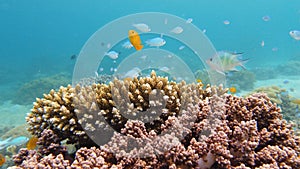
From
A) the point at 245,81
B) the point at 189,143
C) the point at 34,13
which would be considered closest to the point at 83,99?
the point at 189,143

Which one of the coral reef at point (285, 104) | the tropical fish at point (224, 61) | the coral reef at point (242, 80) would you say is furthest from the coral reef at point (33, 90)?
the coral reef at point (285, 104)

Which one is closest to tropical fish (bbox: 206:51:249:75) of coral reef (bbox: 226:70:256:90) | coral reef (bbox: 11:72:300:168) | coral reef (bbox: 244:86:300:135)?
coral reef (bbox: 11:72:300:168)

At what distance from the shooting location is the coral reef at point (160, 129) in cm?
225

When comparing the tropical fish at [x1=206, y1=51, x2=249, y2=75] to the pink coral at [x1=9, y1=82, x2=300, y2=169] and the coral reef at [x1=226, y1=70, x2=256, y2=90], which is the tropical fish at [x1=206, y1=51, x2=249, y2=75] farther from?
the coral reef at [x1=226, y1=70, x2=256, y2=90]

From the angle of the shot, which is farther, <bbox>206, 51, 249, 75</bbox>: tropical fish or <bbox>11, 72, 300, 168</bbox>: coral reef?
<bbox>206, 51, 249, 75</bbox>: tropical fish

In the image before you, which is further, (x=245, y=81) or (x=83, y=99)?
(x=245, y=81)

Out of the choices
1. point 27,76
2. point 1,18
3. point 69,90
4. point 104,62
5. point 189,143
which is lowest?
point 189,143

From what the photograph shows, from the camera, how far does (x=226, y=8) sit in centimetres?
16350

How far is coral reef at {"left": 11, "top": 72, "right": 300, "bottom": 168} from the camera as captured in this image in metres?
2.25

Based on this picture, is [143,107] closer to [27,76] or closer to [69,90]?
[69,90]

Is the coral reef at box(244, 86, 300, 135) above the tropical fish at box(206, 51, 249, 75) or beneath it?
above

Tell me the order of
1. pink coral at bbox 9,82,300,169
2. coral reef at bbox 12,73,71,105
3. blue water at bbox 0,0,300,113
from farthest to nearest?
blue water at bbox 0,0,300,113
coral reef at bbox 12,73,71,105
pink coral at bbox 9,82,300,169

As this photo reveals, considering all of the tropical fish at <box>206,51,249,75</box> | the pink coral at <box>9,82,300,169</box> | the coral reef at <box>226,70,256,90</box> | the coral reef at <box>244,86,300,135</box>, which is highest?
the coral reef at <box>226,70,256,90</box>

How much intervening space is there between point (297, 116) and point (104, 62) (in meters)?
25.3
